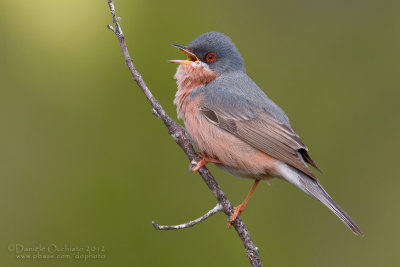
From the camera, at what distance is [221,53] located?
249 inches

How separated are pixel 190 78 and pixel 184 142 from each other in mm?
1015

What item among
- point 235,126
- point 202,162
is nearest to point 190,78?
point 235,126

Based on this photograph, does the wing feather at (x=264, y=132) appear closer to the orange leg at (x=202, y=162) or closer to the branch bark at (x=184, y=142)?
the orange leg at (x=202, y=162)

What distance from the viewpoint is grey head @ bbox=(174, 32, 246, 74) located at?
6.26 meters

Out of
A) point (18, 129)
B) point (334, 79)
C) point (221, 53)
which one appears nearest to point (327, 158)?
point (334, 79)

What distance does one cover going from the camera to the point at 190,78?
6.14m

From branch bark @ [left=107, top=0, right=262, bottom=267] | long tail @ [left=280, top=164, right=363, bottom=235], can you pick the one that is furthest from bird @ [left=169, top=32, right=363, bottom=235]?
branch bark @ [left=107, top=0, right=262, bottom=267]

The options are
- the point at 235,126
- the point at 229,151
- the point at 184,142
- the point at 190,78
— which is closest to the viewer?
the point at 184,142

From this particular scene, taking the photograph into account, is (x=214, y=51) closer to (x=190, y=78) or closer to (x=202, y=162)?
(x=190, y=78)

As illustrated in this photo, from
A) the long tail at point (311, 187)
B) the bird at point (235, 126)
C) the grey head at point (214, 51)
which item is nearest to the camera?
the long tail at point (311, 187)

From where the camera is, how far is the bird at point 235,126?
5629 millimetres

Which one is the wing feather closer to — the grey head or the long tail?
the long tail

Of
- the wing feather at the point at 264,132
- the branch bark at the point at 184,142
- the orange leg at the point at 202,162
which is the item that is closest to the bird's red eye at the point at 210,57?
the wing feather at the point at 264,132

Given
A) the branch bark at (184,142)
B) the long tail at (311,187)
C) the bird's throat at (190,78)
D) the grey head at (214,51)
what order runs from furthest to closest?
the grey head at (214,51) < the bird's throat at (190,78) < the long tail at (311,187) < the branch bark at (184,142)
